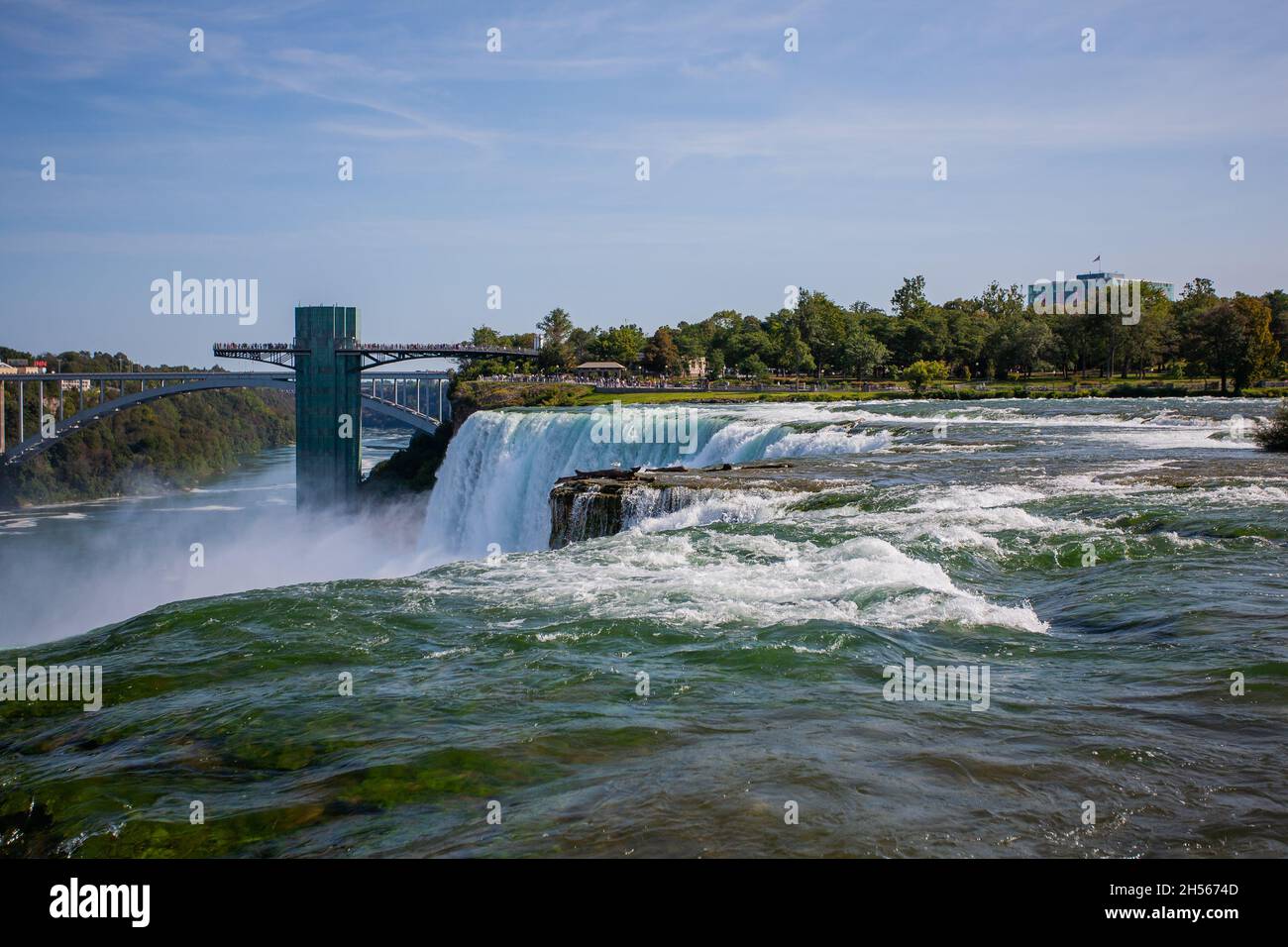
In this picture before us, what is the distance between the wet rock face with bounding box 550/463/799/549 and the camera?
1930 cm

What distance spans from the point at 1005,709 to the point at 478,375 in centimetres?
7367

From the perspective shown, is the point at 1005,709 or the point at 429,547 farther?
the point at 429,547

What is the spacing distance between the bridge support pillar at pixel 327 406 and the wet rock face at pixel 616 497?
40.1 metres

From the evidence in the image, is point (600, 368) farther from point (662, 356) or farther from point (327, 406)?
point (327, 406)

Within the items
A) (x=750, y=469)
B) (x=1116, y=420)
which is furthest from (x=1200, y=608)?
(x=1116, y=420)

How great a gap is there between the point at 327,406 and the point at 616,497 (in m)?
42.7

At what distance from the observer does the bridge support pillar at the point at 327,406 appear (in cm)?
5816

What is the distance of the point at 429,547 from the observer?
38.6 metres

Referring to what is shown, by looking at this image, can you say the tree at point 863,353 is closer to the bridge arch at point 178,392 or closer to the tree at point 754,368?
the tree at point 754,368

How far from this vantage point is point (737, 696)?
Result: 8883 mm

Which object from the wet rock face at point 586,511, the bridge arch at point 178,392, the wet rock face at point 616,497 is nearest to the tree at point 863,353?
the bridge arch at point 178,392

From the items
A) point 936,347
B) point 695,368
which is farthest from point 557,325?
point 936,347

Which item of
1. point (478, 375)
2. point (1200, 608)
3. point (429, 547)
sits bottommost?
point (429, 547)
